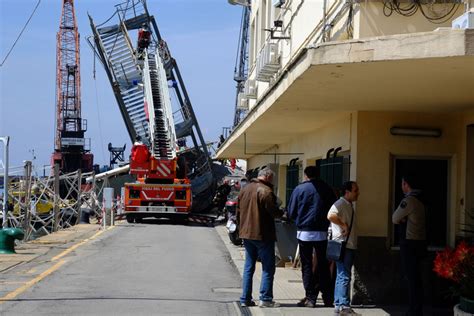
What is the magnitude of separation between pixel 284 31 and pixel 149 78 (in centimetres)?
1614

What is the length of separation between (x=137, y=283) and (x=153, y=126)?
16466 mm

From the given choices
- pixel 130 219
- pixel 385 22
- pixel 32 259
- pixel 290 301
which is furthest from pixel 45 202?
pixel 385 22

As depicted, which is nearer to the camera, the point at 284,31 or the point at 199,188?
the point at 284,31

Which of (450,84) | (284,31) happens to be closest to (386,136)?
(450,84)

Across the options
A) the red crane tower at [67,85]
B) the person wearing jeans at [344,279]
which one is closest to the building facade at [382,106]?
the person wearing jeans at [344,279]

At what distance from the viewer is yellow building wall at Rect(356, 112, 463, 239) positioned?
869 centimetres

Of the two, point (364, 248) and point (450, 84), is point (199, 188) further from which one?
point (450, 84)

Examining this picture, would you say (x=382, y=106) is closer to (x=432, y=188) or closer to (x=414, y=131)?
(x=414, y=131)

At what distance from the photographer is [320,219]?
8.15 meters

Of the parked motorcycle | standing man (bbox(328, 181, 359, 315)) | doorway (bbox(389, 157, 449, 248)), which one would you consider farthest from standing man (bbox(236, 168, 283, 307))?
the parked motorcycle

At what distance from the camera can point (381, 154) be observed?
8703 mm

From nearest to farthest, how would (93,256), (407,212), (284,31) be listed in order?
(407,212) → (284,31) → (93,256)

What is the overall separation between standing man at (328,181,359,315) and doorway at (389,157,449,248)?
4.51 ft

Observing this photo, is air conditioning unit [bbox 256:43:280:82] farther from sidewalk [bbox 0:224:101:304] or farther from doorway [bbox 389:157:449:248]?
sidewalk [bbox 0:224:101:304]
